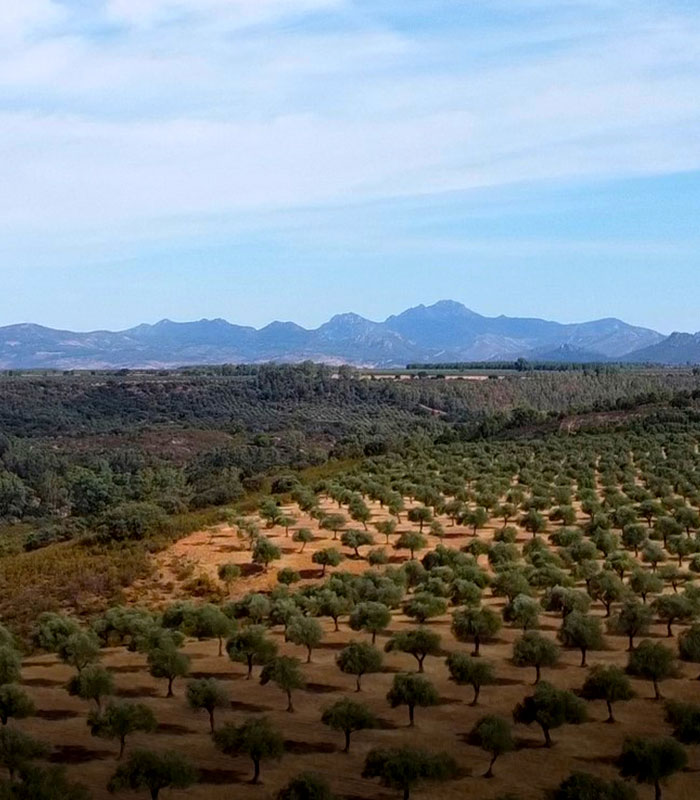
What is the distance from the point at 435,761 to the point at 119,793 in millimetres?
7577

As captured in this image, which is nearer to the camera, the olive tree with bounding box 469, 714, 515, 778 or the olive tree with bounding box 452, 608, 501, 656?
the olive tree with bounding box 469, 714, 515, 778

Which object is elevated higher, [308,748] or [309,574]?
[309,574]

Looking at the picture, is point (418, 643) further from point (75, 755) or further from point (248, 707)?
point (75, 755)

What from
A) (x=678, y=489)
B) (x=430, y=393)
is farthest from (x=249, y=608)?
(x=430, y=393)

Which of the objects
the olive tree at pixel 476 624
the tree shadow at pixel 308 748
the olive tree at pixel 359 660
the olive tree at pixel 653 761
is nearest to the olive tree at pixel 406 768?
the tree shadow at pixel 308 748

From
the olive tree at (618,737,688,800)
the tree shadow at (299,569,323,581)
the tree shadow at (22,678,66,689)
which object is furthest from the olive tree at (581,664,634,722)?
the tree shadow at (299,569,323,581)

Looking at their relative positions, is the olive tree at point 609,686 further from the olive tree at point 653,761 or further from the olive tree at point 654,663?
the olive tree at point 653,761

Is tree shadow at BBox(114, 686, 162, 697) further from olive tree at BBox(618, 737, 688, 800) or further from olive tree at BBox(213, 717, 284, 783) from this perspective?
olive tree at BBox(618, 737, 688, 800)

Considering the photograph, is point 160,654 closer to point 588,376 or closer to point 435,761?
point 435,761

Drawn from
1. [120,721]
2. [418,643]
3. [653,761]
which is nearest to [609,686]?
[653,761]

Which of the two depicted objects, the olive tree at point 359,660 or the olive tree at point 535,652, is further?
the olive tree at point 535,652

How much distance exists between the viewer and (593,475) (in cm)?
6988

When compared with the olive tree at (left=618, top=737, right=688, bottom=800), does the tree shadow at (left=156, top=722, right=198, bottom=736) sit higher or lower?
lower

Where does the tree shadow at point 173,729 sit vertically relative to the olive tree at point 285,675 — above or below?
below
